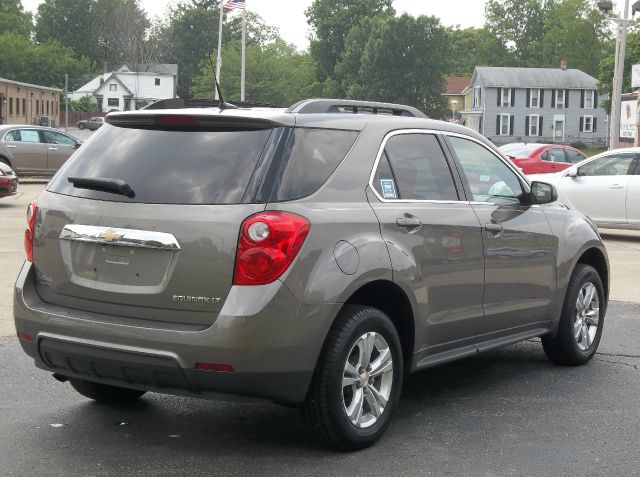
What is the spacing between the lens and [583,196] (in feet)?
56.1

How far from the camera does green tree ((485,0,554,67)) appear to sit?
123312mm

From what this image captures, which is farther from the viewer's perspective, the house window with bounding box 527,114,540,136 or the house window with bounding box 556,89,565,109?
the house window with bounding box 556,89,565,109

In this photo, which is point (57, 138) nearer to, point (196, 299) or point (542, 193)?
point (542, 193)

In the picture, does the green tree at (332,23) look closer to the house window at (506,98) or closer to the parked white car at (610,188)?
the house window at (506,98)

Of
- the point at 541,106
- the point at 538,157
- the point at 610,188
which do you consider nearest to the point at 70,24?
the point at 541,106

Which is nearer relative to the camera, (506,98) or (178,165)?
(178,165)

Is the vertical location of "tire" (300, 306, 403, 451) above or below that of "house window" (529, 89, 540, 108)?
below

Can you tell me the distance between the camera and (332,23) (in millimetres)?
116125

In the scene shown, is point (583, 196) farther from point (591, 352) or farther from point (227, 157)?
point (227, 157)

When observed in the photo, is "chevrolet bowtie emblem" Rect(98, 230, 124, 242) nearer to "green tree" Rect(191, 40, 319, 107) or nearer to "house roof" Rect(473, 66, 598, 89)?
"green tree" Rect(191, 40, 319, 107)

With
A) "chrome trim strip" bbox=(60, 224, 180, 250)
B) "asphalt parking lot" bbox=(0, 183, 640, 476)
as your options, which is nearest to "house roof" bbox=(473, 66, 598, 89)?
"asphalt parking lot" bbox=(0, 183, 640, 476)

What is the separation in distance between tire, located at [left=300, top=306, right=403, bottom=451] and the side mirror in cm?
180

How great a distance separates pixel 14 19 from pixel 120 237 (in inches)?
5167

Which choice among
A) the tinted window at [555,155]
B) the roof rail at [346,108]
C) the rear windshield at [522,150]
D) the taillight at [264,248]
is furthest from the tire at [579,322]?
the tinted window at [555,155]
